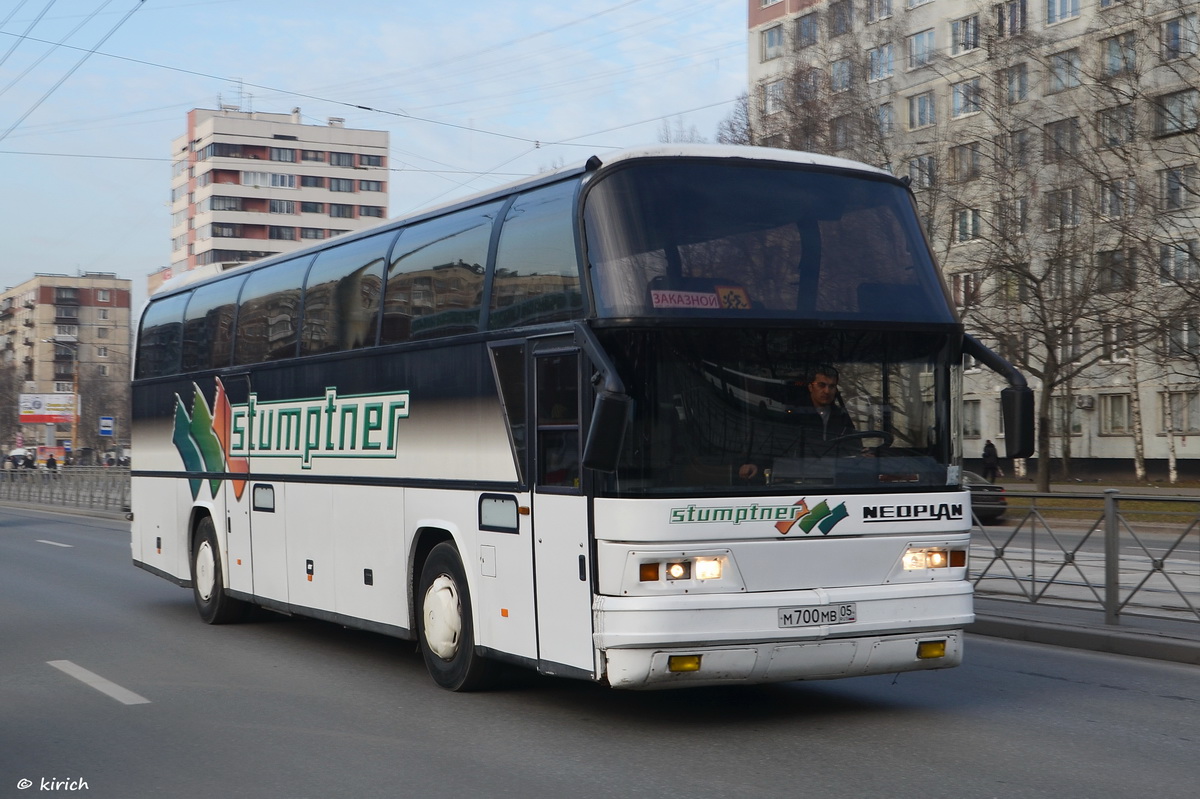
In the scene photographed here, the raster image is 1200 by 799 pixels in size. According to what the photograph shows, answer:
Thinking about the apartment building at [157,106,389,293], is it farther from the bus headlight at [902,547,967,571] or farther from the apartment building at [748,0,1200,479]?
the bus headlight at [902,547,967,571]

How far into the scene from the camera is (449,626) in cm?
940

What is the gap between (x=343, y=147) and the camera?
5153 inches

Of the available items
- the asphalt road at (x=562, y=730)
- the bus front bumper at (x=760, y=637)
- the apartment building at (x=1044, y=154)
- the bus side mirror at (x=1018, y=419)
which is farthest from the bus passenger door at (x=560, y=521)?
the apartment building at (x=1044, y=154)

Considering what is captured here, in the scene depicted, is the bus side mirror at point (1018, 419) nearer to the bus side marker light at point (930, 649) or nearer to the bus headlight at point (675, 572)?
the bus side marker light at point (930, 649)

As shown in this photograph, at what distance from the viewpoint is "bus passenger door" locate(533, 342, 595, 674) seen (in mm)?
7875

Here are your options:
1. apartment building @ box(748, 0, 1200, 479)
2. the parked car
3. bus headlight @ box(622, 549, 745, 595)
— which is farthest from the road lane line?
apartment building @ box(748, 0, 1200, 479)

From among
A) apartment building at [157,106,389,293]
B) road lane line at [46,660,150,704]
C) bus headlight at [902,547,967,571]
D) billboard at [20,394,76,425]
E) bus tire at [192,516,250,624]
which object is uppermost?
apartment building at [157,106,389,293]

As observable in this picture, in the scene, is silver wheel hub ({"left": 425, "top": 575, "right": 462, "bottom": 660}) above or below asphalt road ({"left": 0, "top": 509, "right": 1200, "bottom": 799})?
above

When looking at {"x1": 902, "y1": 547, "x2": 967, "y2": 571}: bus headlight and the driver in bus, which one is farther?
{"x1": 902, "y1": 547, "x2": 967, "y2": 571}: bus headlight

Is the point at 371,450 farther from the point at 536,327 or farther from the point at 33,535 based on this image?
the point at 33,535

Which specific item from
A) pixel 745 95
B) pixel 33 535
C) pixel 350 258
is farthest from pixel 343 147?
pixel 350 258

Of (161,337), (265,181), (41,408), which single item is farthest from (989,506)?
(265,181)

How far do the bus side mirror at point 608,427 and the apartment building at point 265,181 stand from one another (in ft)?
399

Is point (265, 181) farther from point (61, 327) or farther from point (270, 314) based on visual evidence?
point (270, 314)
